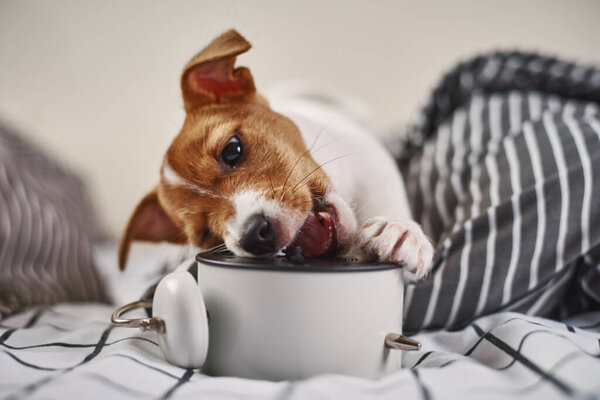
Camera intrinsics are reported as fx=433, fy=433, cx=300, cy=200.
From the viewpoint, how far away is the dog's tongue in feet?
2.27

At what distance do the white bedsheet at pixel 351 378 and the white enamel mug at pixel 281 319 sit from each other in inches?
1.2

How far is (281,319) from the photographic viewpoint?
529mm

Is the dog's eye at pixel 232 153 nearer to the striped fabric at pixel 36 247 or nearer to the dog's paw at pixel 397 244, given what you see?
the dog's paw at pixel 397 244

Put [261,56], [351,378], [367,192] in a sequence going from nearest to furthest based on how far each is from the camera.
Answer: [351,378]
[367,192]
[261,56]

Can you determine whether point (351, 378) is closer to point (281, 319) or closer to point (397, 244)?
point (281, 319)

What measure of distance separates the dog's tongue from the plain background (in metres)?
1.23

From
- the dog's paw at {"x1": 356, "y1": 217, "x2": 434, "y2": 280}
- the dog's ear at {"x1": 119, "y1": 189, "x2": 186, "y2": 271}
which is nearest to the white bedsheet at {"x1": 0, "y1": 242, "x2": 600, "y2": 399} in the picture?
the dog's paw at {"x1": 356, "y1": 217, "x2": 434, "y2": 280}

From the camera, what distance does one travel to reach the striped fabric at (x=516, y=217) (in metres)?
0.78

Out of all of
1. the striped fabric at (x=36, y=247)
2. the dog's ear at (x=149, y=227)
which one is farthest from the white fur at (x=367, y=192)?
the striped fabric at (x=36, y=247)

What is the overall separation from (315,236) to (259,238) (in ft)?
0.32

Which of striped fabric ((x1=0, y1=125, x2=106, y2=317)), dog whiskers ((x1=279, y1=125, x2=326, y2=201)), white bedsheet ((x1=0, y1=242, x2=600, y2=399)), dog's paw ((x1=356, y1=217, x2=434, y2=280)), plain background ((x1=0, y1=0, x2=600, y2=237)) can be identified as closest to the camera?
white bedsheet ((x1=0, y1=242, x2=600, y2=399))

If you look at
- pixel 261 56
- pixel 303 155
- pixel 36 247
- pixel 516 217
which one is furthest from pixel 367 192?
pixel 261 56

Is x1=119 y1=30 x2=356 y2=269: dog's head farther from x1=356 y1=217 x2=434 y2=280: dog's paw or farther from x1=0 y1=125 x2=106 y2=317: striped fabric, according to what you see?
x1=0 y1=125 x2=106 y2=317: striped fabric

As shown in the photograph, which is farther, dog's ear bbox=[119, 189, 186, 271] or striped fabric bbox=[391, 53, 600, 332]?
dog's ear bbox=[119, 189, 186, 271]
